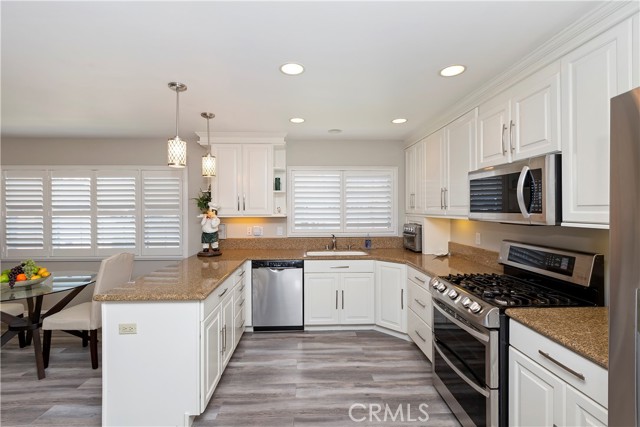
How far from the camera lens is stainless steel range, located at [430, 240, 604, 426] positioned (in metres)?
1.59

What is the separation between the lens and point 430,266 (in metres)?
2.79

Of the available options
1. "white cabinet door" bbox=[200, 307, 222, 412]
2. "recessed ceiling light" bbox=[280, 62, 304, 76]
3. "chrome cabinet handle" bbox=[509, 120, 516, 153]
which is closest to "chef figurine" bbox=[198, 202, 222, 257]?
"white cabinet door" bbox=[200, 307, 222, 412]

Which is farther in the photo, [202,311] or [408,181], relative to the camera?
[408,181]

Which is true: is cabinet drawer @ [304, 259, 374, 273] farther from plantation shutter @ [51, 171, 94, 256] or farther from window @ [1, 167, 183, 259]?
plantation shutter @ [51, 171, 94, 256]

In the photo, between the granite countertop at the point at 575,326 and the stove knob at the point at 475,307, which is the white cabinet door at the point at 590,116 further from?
the stove knob at the point at 475,307

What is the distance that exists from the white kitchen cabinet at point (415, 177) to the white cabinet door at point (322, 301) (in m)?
1.28

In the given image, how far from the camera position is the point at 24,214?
3.87 metres

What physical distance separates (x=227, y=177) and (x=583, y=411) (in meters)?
3.52

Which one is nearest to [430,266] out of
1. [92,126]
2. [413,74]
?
[413,74]

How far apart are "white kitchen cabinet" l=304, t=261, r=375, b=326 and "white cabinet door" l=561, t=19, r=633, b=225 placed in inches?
85.5

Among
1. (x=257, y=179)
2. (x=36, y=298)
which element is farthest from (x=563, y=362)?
(x=36, y=298)

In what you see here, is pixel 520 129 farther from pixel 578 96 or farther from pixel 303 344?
pixel 303 344

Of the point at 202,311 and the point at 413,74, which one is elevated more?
the point at 413,74

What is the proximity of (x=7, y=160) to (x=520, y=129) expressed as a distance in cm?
557
